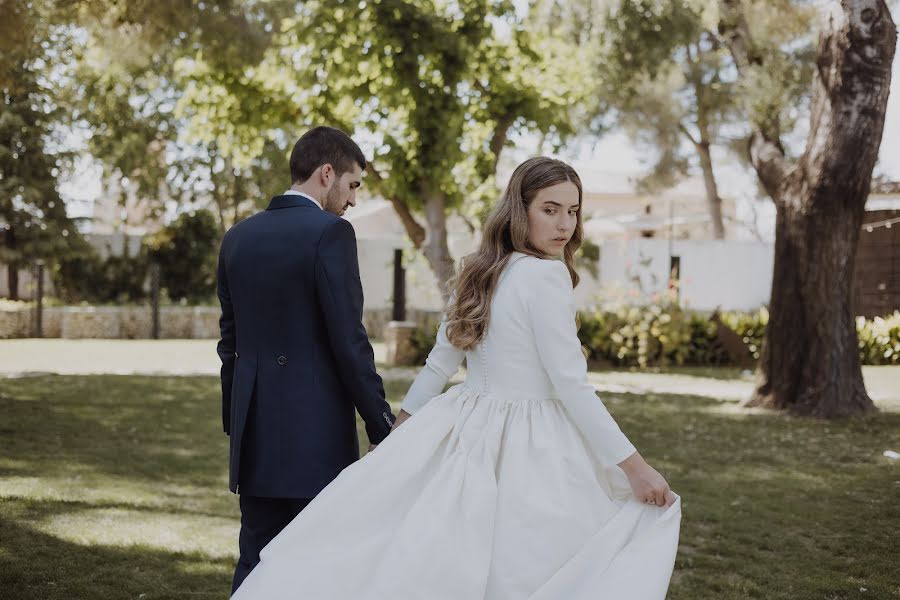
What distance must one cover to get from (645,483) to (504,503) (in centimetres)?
39

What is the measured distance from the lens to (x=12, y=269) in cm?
2470

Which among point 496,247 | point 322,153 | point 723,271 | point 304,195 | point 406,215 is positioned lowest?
point 496,247

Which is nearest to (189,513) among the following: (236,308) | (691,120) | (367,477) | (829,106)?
(236,308)

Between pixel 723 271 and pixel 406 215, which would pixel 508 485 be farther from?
pixel 723 271

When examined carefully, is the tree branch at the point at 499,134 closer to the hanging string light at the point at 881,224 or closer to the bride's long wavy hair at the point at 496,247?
the hanging string light at the point at 881,224

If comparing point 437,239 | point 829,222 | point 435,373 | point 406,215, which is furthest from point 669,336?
point 435,373

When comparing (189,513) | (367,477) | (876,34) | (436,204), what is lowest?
(189,513)

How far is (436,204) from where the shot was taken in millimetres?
15883

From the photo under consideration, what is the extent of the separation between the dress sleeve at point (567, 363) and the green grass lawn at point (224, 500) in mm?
2059

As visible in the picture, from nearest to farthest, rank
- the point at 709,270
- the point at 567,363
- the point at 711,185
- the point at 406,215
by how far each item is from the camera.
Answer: the point at 567,363, the point at 406,215, the point at 709,270, the point at 711,185

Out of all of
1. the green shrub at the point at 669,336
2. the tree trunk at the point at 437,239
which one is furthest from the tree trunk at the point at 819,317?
the tree trunk at the point at 437,239

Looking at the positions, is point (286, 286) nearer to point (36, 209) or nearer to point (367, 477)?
point (367, 477)

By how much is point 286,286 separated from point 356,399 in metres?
0.43

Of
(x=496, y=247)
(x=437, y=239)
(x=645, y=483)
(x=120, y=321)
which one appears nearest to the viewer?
(x=645, y=483)
